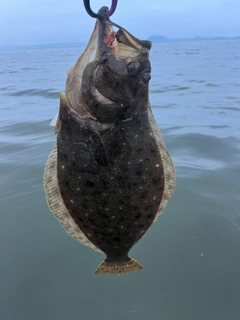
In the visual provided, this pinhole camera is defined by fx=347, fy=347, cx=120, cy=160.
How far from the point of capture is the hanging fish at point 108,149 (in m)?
2.29

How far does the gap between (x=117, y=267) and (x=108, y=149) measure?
3.94 ft

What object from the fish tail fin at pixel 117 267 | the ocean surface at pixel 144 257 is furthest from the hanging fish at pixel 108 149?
the ocean surface at pixel 144 257

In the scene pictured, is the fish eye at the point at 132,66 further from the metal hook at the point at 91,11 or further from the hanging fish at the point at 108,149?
the metal hook at the point at 91,11

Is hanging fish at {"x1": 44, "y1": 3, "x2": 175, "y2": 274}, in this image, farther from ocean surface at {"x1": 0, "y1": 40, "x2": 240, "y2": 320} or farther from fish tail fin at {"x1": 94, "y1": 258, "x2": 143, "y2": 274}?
ocean surface at {"x1": 0, "y1": 40, "x2": 240, "y2": 320}

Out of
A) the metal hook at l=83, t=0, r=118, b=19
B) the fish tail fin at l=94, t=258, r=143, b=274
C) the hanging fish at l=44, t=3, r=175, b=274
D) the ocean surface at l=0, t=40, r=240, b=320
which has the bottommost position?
the ocean surface at l=0, t=40, r=240, b=320

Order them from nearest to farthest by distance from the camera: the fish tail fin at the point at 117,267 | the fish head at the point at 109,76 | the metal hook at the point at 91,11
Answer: the metal hook at the point at 91,11 < the fish head at the point at 109,76 < the fish tail fin at the point at 117,267

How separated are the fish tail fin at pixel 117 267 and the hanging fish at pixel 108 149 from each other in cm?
28

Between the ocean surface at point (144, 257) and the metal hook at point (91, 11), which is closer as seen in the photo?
the metal hook at point (91, 11)

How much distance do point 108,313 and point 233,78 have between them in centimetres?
1795

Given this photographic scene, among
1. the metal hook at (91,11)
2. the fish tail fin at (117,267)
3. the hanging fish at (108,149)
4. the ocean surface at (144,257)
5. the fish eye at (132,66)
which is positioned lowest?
the ocean surface at (144,257)

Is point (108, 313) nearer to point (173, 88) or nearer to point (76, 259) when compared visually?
point (76, 259)

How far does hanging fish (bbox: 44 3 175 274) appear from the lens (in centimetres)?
229

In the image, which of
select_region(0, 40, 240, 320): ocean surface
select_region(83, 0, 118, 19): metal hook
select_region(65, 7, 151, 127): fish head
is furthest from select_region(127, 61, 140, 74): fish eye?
select_region(0, 40, 240, 320): ocean surface

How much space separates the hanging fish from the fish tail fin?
281 mm
